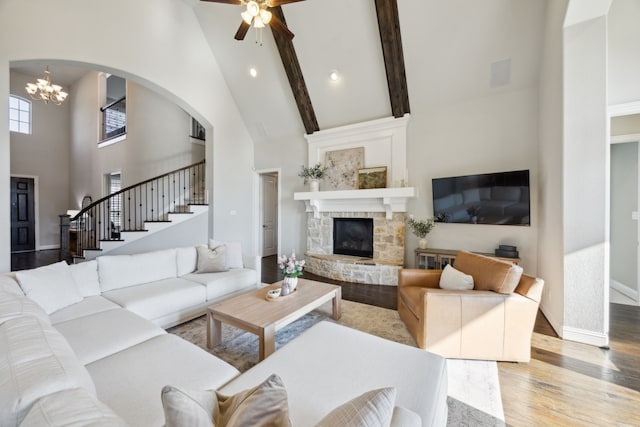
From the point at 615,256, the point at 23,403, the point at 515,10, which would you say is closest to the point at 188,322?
the point at 23,403

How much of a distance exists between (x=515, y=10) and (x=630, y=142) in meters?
2.52

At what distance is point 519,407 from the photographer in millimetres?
1742

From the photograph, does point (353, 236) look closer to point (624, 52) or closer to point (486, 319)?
point (486, 319)

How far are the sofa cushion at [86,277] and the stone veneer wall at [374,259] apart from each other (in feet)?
11.0

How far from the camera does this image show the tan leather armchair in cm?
216

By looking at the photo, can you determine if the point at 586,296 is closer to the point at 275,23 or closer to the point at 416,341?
the point at 416,341

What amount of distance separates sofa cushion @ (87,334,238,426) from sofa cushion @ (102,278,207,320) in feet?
3.09

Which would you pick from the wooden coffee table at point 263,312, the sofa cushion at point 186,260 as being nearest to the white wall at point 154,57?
the sofa cushion at point 186,260

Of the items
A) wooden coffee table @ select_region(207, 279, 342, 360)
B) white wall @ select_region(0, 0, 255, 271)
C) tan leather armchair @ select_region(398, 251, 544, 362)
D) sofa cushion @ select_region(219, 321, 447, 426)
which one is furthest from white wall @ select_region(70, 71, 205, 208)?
tan leather armchair @ select_region(398, 251, 544, 362)

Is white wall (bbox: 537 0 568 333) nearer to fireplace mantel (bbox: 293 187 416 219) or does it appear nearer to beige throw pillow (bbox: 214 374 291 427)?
fireplace mantel (bbox: 293 187 416 219)

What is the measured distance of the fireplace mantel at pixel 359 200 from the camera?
15.2 feet

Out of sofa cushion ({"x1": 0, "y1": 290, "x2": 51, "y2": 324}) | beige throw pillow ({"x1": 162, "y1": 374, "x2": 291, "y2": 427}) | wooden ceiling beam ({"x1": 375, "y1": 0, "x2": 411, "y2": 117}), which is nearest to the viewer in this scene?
beige throw pillow ({"x1": 162, "y1": 374, "x2": 291, "y2": 427})

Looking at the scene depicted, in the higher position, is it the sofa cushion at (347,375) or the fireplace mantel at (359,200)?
the fireplace mantel at (359,200)

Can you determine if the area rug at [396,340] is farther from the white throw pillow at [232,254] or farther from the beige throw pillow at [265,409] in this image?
the beige throw pillow at [265,409]
